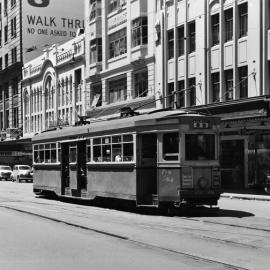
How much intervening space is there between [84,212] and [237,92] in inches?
584

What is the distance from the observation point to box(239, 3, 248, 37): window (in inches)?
1169

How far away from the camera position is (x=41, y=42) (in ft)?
208

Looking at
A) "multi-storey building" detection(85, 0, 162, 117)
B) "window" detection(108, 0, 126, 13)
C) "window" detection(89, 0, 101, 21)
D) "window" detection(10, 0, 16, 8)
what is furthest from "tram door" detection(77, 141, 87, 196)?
"window" detection(10, 0, 16, 8)

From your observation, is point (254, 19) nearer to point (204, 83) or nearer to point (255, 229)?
point (204, 83)

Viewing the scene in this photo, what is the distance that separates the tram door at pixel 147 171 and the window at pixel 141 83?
21.9m

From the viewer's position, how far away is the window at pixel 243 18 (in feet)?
97.5

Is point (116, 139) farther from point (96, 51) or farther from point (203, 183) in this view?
point (96, 51)

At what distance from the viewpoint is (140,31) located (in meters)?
39.3

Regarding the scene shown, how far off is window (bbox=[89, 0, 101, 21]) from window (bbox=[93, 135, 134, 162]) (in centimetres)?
2814

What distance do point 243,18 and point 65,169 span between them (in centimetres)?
1369

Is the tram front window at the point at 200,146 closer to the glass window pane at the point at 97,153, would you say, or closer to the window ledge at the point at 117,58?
the glass window pane at the point at 97,153

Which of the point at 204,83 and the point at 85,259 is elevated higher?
the point at 204,83

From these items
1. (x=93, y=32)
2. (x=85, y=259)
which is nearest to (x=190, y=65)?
(x=93, y=32)

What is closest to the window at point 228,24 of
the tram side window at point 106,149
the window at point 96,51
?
the tram side window at point 106,149
